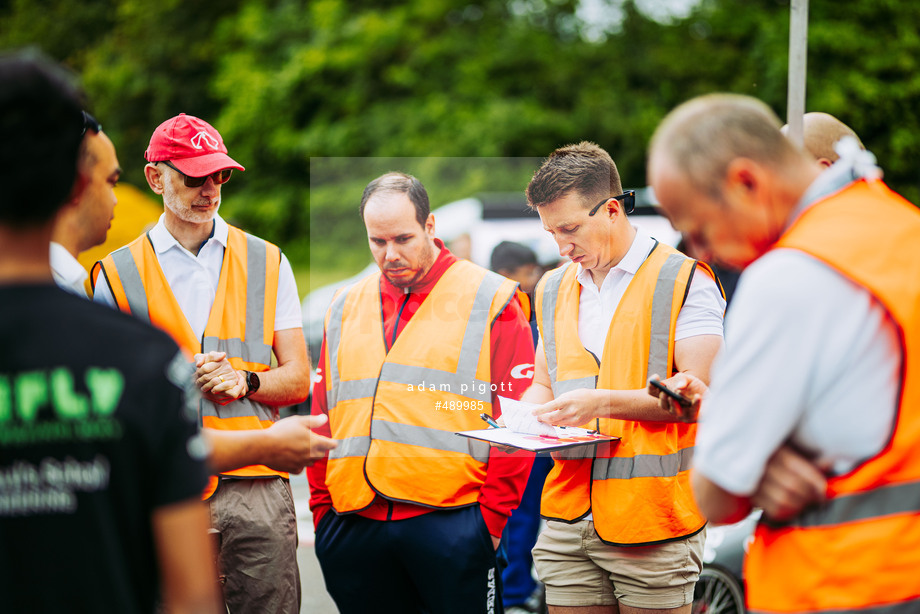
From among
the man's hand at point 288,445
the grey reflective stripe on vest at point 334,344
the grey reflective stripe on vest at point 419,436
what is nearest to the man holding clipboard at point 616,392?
the grey reflective stripe on vest at point 419,436

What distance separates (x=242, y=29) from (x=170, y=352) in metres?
20.8

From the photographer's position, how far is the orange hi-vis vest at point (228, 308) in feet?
9.81

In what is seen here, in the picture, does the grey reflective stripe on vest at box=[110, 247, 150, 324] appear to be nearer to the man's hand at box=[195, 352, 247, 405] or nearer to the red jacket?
the man's hand at box=[195, 352, 247, 405]

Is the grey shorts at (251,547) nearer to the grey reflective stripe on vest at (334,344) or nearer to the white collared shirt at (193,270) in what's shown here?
the grey reflective stripe on vest at (334,344)

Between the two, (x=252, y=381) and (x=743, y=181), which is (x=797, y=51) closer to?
(x=743, y=181)

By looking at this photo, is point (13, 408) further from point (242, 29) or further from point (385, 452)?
point (242, 29)

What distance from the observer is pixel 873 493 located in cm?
156

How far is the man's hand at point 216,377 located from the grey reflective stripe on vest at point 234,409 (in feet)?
0.21

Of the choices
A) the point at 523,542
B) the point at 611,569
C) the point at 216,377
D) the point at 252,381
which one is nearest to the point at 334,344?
the point at 252,381

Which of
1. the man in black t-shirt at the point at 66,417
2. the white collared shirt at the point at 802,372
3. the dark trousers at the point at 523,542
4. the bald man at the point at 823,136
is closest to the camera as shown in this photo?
the man in black t-shirt at the point at 66,417

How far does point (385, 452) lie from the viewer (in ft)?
9.78

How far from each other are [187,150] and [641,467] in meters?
1.98

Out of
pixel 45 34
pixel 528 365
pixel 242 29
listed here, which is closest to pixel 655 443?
pixel 528 365

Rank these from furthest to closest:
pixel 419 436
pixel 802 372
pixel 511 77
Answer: pixel 511 77 → pixel 419 436 → pixel 802 372
